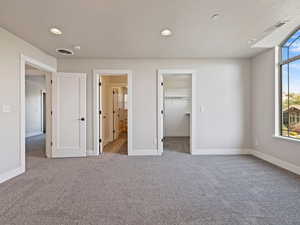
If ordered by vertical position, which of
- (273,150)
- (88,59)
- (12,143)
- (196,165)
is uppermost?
(88,59)

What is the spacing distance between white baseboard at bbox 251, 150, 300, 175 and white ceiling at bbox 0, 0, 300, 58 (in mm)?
2332

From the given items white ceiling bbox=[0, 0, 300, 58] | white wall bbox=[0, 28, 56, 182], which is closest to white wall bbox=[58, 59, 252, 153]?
white ceiling bbox=[0, 0, 300, 58]

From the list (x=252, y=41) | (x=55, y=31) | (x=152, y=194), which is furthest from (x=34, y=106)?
(x=252, y=41)

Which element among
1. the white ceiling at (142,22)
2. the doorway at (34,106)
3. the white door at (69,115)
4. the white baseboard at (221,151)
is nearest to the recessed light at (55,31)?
the white ceiling at (142,22)

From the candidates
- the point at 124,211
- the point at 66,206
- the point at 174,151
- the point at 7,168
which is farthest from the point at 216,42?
the point at 7,168

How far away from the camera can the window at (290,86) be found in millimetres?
3043

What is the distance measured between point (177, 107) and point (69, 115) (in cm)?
421

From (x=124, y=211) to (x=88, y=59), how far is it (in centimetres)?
355

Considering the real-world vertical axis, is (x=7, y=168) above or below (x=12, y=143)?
below

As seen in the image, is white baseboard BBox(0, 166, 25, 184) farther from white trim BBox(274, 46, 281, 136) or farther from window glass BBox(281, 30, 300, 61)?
window glass BBox(281, 30, 300, 61)

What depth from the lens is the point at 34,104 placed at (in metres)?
7.85

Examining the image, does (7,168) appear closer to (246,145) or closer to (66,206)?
(66,206)

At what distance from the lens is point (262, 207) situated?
1863 mm

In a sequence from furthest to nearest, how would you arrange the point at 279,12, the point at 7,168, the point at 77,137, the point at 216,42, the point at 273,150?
1. the point at 77,137
2. the point at 273,150
3. the point at 216,42
4. the point at 7,168
5. the point at 279,12
